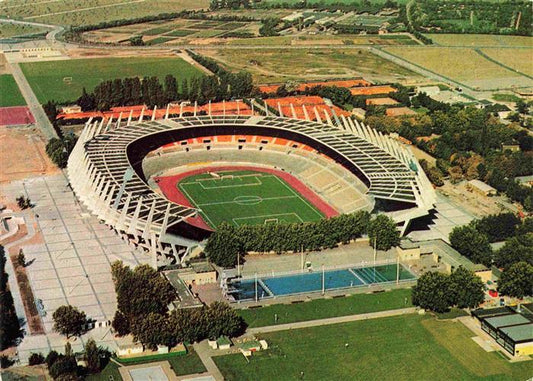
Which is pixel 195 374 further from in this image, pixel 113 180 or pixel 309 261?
pixel 113 180

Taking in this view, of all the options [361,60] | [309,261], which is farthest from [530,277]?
[361,60]

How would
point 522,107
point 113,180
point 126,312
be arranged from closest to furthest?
point 126,312
point 113,180
point 522,107

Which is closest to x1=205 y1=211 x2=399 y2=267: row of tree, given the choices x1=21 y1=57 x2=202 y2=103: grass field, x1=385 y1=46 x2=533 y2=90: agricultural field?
x1=21 y1=57 x2=202 y2=103: grass field

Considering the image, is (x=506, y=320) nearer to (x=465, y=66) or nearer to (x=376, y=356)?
(x=376, y=356)

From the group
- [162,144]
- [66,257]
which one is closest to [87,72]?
[162,144]

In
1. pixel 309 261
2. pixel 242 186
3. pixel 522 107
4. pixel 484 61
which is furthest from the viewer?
pixel 484 61

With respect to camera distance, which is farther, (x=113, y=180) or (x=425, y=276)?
(x=113, y=180)


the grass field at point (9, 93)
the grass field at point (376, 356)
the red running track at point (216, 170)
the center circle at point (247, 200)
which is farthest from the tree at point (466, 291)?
the grass field at point (9, 93)
